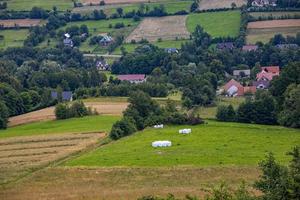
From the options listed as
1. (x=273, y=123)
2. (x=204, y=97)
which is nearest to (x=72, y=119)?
(x=204, y=97)

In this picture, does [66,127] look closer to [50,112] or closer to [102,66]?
[50,112]

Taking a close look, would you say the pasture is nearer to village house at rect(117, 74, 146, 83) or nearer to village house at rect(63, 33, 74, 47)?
village house at rect(117, 74, 146, 83)

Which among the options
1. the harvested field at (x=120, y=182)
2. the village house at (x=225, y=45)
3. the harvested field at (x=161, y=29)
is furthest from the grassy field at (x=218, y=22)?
the harvested field at (x=120, y=182)

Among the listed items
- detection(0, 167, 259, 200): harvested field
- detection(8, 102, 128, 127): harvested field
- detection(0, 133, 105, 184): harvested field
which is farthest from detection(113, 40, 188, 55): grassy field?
detection(0, 167, 259, 200): harvested field

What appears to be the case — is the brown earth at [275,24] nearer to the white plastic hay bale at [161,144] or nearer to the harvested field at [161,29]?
the harvested field at [161,29]

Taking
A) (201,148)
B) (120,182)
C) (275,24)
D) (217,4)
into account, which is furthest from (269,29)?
(120,182)
